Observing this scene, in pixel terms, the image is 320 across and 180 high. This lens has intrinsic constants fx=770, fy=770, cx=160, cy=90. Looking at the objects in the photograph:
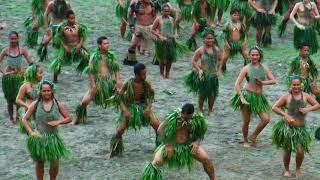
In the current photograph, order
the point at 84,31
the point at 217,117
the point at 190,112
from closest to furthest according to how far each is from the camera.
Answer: the point at 190,112, the point at 217,117, the point at 84,31

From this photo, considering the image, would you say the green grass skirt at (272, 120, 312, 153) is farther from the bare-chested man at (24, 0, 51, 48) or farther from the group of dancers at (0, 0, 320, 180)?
the bare-chested man at (24, 0, 51, 48)

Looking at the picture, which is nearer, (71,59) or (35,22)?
(71,59)

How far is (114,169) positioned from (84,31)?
10.9ft

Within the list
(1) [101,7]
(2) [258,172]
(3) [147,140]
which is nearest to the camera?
(2) [258,172]

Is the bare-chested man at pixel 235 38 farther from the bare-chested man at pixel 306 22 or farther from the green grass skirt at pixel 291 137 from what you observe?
the green grass skirt at pixel 291 137

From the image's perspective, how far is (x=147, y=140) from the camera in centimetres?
947

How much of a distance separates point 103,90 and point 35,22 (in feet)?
12.9

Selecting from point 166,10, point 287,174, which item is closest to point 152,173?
point 287,174

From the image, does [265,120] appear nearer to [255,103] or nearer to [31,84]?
[255,103]

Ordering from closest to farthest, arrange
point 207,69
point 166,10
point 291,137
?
point 291,137, point 207,69, point 166,10

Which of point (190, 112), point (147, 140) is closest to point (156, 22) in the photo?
point (147, 140)

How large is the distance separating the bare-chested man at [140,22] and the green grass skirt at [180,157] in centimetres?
503

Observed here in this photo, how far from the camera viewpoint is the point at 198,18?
540 inches

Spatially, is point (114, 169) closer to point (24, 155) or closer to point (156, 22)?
point (24, 155)
